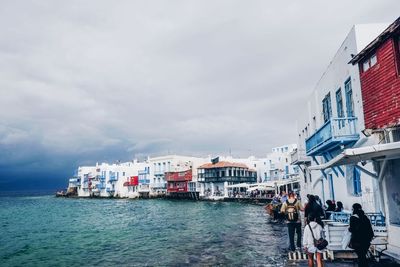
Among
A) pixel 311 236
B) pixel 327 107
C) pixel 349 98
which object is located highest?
pixel 327 107

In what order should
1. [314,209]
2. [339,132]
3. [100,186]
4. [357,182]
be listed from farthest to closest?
1. [100,186]
2. [357,182]
3. [339,132]
4. [314,209]

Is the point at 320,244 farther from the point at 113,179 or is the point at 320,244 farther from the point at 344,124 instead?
the point at 113,179

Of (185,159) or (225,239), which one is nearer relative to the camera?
(225,239)

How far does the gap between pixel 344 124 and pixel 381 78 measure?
9.84ft

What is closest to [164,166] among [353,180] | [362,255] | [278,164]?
[278,164]

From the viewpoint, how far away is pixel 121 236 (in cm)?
2314

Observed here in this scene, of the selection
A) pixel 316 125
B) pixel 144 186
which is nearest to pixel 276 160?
pixel 144 186

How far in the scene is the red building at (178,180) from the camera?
78.1 metres

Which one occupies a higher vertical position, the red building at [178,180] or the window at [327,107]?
the window at [327,107]

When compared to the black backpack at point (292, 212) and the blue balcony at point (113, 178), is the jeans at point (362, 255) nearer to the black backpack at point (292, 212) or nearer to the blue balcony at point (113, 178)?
the black backpack at point (292, 212)

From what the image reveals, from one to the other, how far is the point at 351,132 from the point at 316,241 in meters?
6.66

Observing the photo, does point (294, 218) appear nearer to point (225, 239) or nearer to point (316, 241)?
point (316, 241)

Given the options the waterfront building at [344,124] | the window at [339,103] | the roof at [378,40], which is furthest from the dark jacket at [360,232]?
the window at [339,103]

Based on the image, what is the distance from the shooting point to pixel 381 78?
1091 cm
